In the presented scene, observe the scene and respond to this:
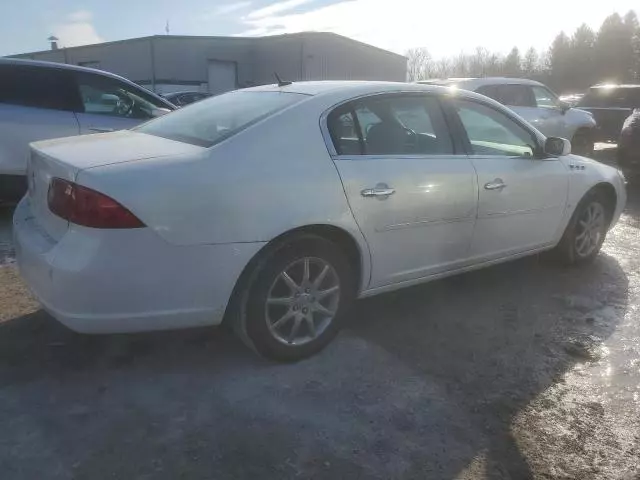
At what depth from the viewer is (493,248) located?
156 inches

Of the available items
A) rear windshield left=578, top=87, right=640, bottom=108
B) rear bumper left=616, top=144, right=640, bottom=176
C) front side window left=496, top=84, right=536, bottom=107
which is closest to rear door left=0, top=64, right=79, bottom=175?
front side window left=496, top=84, right=536, bottom=107

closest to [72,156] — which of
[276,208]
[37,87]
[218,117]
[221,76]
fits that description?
[218,117]

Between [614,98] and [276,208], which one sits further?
[614,98]

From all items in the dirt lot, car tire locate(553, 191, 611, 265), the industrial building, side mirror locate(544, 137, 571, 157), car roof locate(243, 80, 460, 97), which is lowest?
the dirt lot

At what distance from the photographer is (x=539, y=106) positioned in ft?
33.0

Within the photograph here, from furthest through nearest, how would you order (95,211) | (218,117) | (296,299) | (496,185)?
1. (496,185)
2. (218,117)
3. (296,299)
4. (95,211)

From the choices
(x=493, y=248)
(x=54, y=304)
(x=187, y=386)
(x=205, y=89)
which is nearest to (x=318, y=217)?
(x=187, y=386)

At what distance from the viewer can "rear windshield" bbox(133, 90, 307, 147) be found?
3.02 meters

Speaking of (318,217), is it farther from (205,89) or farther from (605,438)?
(205,89)

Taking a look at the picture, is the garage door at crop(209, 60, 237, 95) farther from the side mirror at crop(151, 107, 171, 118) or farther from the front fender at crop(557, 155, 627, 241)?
the front fender at crop(557, 155, 627, 241)

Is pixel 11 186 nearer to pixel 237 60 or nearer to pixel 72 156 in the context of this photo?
pixel 72 156

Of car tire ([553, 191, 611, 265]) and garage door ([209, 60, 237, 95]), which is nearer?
car tire ([553, 191, 611, 265])

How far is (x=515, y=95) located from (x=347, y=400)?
8.24 meters

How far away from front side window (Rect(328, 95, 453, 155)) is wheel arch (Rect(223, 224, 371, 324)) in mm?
456
